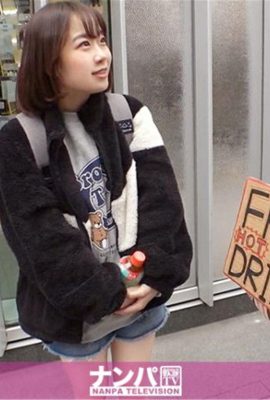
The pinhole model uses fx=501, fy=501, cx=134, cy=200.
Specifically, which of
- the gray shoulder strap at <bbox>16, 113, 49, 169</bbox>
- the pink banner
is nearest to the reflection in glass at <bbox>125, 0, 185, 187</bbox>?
the pink banner

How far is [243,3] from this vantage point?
2.98 meters

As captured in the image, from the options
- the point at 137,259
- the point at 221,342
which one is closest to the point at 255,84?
the point at 221,342

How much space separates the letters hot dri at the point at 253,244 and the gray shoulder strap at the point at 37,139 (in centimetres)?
66

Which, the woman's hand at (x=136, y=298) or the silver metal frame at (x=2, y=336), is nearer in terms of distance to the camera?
the woman's hand at (x=136, y=298)

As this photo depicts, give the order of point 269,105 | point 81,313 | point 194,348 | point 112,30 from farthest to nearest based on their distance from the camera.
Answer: point 269,105 < point 194,348 < point 112,30 < point 81,313

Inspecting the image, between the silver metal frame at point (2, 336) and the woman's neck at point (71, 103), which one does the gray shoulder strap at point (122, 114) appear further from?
the silver metal frame at point (2, 336)

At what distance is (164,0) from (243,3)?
0.52 meters

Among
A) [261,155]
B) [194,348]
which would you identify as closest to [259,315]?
[194,348]

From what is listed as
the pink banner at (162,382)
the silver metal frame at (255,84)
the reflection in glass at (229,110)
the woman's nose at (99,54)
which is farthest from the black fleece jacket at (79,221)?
the silver metal frame at (255,84)

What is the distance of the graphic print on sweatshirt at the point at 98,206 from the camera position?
145 centimetres

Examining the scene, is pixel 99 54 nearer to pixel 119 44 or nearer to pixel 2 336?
pixel 119 44

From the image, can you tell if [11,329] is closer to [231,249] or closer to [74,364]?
[74,364]

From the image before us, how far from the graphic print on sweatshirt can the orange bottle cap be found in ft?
0.30

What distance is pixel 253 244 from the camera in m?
1.58
